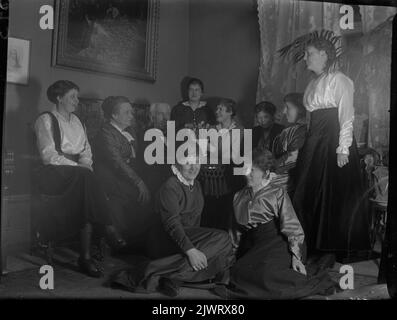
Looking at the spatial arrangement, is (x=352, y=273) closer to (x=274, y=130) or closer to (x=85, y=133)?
(x=274, y=130)

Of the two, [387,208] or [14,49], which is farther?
[387,208]

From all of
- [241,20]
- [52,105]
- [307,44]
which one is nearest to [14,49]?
[52,105]

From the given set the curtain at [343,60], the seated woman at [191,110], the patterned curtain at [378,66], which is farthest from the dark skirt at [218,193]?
the patterned curtain at [378,66]

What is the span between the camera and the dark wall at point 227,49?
82.0 inches

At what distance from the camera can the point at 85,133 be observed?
201 cm

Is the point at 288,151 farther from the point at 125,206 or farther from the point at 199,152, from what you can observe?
the point at 125,206

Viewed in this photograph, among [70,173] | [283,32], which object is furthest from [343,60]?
[70,173]

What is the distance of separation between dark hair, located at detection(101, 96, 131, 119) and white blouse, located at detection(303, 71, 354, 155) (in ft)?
2.90

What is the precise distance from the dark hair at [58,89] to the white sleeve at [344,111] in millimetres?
1241

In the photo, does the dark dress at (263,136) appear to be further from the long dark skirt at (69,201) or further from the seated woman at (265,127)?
the long dark skirt at (69,201)

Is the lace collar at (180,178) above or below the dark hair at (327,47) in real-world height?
below

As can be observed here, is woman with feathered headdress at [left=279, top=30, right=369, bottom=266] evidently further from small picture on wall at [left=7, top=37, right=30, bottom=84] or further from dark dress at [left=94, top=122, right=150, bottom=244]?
small picture on wall at [left=7, top=37, right=30, bottom=84]

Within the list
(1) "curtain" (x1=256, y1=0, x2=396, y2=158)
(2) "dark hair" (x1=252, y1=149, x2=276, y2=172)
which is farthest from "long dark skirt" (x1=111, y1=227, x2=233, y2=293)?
(1) "curtain" (x1=256, y1=0, x2=396, y2=158)
